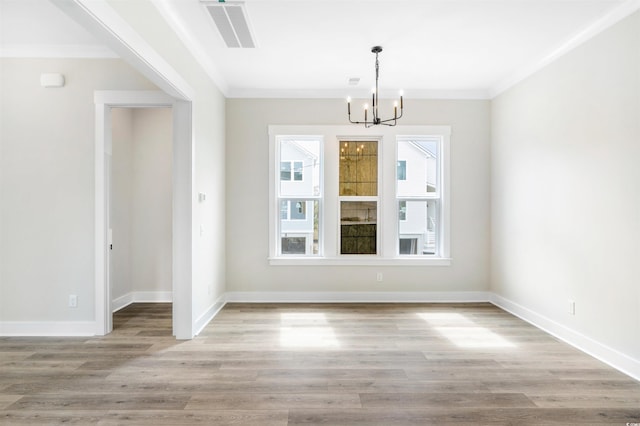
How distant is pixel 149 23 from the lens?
8.50ft

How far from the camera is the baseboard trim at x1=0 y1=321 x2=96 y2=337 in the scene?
139 inches

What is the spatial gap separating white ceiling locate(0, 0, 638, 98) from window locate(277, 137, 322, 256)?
2.92ft

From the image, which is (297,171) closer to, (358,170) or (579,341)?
(358,170)

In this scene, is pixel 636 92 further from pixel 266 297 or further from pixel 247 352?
pixel 266 297

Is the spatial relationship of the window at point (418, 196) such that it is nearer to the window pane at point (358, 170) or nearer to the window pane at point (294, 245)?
the window pane at point (358, 170)

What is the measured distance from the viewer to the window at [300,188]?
4.99 meters

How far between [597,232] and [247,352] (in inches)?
126

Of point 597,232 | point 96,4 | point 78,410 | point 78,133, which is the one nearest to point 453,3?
point 597,232

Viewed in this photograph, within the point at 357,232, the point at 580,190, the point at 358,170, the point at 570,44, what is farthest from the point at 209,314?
the point at 570,44

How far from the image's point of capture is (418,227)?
505cm

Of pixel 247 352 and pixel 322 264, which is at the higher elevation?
pixel 322 264

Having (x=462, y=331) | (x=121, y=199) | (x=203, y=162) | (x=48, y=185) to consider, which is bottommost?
(x=462, y=331)

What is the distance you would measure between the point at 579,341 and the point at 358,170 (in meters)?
3.08

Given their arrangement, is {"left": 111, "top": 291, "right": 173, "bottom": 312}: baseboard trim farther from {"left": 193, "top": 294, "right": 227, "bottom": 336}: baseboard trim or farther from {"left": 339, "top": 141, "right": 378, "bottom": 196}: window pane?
{"left": 339, "top": 141, "right": 378, "bottom": 196}: window pane
